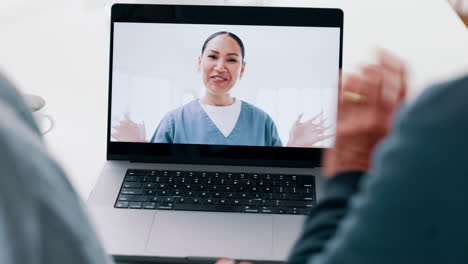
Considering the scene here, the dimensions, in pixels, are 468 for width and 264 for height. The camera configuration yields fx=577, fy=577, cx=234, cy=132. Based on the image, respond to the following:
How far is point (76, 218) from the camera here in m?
0.40

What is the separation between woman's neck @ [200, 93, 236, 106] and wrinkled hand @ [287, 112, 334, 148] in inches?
5.0

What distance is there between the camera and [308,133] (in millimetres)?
1061

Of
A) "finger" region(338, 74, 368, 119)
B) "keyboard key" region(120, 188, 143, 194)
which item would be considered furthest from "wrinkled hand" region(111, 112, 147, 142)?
"finger" region(338, 74, 368, 119)

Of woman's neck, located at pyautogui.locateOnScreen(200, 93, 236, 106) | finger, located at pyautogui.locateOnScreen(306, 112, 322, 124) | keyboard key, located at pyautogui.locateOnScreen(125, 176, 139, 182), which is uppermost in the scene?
woman's neck, located at pyautogui.locateOnScreen(200, 93, 236, 106)

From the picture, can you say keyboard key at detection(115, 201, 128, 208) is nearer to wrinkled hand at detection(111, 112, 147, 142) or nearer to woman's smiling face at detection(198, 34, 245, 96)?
wrinkled hand at detection(111, 112, 147, 142)

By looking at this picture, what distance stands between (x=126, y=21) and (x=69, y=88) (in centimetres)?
34

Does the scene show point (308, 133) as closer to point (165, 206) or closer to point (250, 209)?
point (250, 209)

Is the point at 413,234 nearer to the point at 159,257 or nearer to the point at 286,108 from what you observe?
the point at 159,257

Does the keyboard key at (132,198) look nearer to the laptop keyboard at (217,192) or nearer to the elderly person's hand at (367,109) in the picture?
the laptop keyboard at (217,192)

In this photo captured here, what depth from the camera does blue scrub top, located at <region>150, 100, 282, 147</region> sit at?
106 cm

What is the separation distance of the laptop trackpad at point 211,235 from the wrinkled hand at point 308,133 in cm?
18

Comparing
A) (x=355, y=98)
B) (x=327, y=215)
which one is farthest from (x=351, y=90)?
(x=327, y=215)

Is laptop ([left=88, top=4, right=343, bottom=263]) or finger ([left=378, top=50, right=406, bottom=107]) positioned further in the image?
laptop ([left=88, top=4, right=343, bottom=263])

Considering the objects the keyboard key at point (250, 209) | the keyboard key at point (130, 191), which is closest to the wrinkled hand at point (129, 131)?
the keyboard key at point (130, 191)
